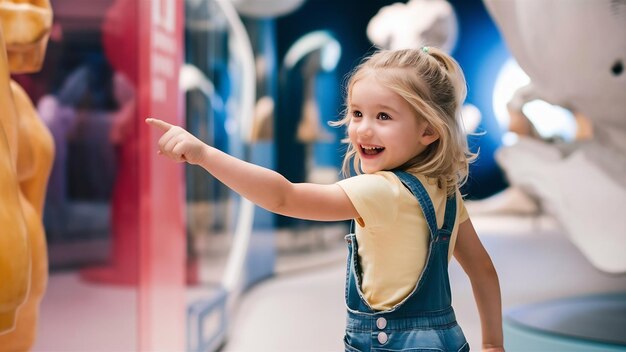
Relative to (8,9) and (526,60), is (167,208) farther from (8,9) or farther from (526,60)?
(526,60)

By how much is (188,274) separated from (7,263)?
86.5 inches

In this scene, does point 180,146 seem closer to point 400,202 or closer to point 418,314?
point 400,202

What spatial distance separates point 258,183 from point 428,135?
37 cm

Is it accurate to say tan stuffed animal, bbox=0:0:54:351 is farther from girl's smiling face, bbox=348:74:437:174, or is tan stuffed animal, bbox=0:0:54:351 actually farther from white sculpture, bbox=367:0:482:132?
white sculpture, bbox=367:0:482:132

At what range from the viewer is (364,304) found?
134 centimetres

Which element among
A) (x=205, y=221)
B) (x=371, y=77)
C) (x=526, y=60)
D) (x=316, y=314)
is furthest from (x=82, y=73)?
(x=371, y=77)

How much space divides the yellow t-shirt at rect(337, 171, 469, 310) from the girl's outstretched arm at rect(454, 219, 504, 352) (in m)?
0.16

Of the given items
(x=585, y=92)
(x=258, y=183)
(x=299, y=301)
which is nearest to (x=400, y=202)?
(x=258, y=183)

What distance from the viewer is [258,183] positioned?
1202 millimetres

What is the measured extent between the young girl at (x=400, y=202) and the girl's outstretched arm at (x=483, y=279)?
9 cm

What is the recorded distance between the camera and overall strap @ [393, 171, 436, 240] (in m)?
1.32

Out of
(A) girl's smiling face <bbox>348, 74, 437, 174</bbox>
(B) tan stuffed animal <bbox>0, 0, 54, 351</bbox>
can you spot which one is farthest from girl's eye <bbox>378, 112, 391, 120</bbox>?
(B) tan stuffed animal <bbox>0, 0, 54, 351</bbox>

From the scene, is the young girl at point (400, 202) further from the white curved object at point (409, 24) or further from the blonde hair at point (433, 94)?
the white curved object at point (409, 24)

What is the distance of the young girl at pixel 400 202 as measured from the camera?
128 cm
